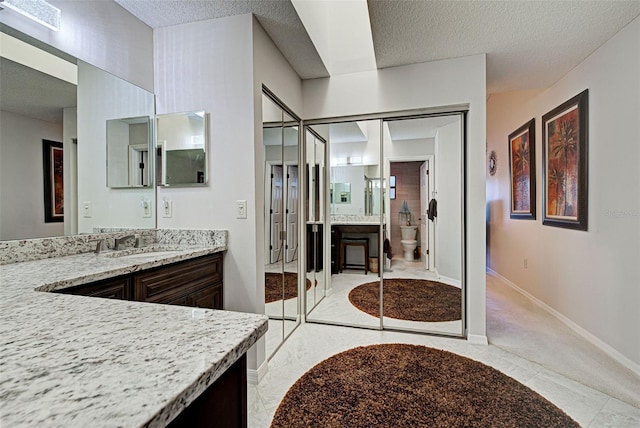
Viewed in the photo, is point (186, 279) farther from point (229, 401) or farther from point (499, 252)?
point (499, 252)

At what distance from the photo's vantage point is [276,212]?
2424 millimetres

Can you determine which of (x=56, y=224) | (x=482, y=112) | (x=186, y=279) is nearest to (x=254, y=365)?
(x=186, y=279)

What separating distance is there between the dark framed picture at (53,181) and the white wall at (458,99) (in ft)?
7.24

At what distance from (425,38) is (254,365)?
2.72 meters

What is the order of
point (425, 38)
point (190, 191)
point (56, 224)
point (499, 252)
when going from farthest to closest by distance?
point (499, 252), point (425, 38), point (190, 191), point (56, 224)

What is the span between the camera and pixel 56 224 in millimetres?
1582

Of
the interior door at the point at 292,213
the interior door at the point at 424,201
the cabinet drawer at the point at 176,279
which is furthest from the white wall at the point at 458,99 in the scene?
the cabinet drawer at the point at 176,279

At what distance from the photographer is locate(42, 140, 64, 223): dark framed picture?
5.00 feet

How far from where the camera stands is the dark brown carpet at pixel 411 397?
1.56 meters

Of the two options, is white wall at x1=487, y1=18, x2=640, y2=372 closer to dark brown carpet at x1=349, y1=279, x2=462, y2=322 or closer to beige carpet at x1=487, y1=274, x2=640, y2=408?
beige carpet at x1=487, y1=274, x2=640, y2=408

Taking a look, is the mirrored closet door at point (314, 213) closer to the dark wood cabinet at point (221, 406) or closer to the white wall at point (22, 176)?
the white wall at point (22, 176)

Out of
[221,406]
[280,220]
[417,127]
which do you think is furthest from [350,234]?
[221,406]

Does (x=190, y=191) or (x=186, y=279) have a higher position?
(x=190, y=191)

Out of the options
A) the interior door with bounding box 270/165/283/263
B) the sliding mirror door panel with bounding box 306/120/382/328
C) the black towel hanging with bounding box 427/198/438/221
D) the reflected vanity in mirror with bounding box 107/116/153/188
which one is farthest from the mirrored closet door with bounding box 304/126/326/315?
the reflected vanity in mirror with bounding box 107/116/153/188
